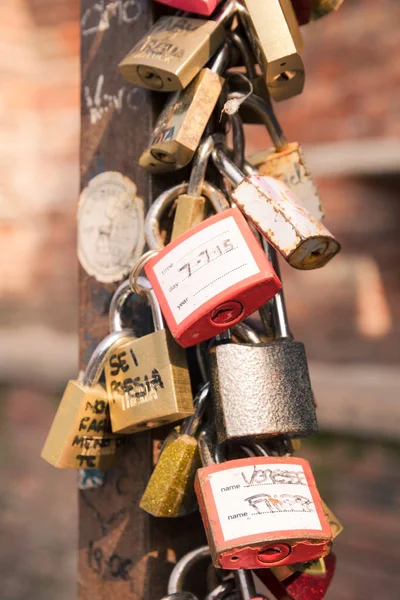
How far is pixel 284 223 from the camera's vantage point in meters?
0.51

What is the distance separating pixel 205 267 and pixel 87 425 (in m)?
0.17

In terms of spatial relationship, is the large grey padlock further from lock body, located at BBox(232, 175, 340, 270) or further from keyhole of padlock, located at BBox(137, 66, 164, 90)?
keyhole of padlock, located at BBox(137, 66, 164, 90)

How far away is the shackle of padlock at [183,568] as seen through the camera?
55 cm

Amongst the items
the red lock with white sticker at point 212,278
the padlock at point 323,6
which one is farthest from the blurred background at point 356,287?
the red lock with white sticker at point 212,278

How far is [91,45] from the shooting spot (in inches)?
25.8

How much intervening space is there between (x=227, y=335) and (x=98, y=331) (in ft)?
0.44

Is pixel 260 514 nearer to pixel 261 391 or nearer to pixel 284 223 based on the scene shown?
pixel 261 391

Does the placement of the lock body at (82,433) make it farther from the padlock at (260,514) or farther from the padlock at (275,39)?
the padlock at (275,39)

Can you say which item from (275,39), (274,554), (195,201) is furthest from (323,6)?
(274,554)

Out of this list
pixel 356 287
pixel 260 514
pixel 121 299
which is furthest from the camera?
pixel 356 287

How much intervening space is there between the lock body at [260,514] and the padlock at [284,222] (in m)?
0.15

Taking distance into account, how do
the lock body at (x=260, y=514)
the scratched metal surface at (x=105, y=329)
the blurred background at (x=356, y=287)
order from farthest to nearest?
1. the blurred background at (x=356, y=287)
2. the scratched metal surface at (x=105, y=329)
3. the lock body at (x=260, y=514)

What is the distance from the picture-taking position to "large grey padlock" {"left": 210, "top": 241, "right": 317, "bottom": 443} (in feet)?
1.68

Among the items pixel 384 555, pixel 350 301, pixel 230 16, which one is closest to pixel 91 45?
pixel 230 16
